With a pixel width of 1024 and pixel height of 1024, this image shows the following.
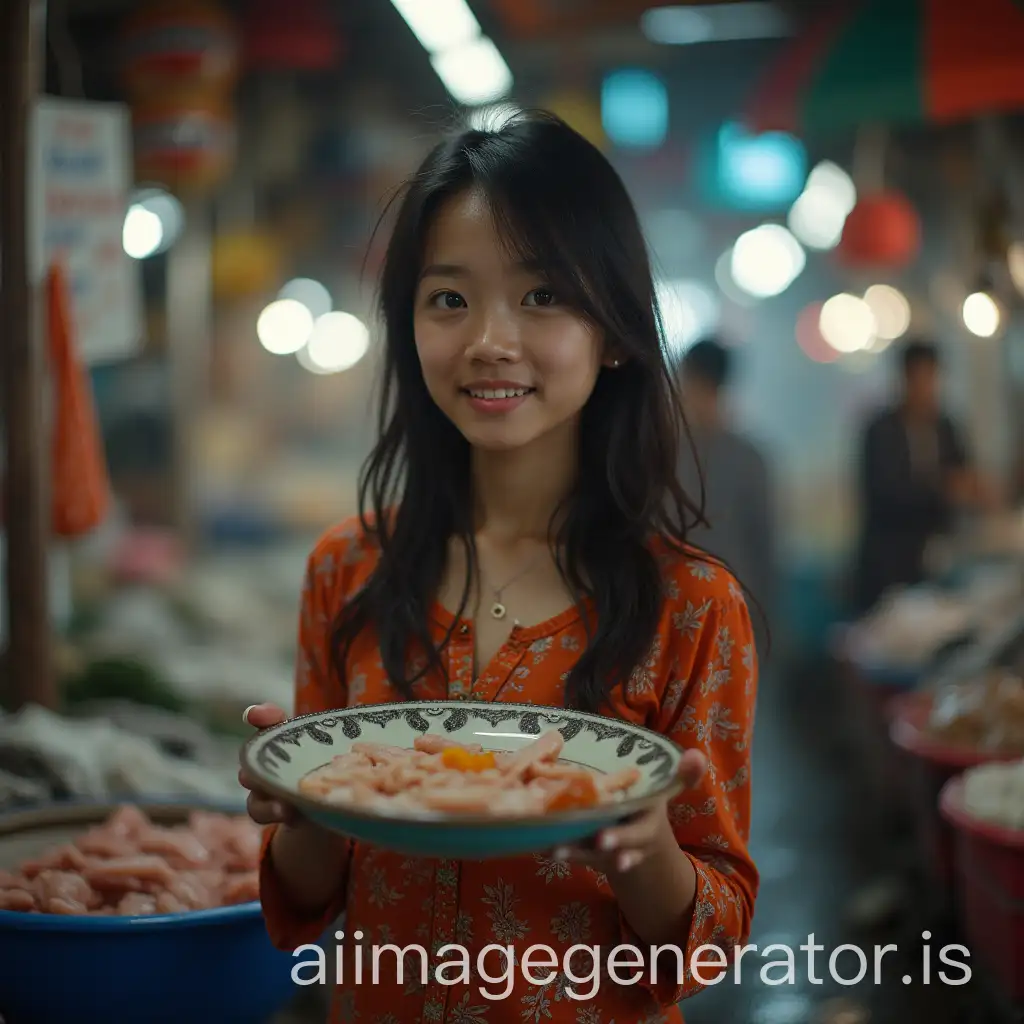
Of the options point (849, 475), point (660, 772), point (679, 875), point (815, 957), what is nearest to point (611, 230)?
point (660, 772)

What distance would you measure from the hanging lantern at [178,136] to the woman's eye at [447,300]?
5.30 metres

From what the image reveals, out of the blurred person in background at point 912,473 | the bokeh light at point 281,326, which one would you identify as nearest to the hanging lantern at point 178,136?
the bokeh light at point 281,326

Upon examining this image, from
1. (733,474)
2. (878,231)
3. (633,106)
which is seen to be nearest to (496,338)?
(733,474)

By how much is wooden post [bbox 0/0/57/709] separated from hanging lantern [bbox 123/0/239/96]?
2902mm

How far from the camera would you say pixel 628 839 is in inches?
50.5

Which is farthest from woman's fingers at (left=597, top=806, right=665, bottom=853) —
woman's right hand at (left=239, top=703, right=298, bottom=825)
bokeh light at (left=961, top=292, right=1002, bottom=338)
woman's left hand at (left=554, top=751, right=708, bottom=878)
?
bokeh light at (left=961, top=292, right=1002, bottom=338)

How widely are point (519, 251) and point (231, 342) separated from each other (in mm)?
8853

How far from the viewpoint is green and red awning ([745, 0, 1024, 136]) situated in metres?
4.99

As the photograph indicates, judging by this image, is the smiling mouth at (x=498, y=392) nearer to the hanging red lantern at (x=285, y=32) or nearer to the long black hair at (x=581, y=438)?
the long black hair at (x=581, y=438)

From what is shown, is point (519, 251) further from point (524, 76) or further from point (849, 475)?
point (849, 475)

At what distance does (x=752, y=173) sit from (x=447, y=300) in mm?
9231

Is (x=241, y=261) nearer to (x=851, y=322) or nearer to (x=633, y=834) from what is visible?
(x=851, y=322)

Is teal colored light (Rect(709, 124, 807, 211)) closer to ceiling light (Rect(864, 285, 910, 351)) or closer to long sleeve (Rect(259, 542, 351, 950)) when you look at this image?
ceiling light (Rect(864, 285, 910, 351))

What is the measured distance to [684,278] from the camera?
15.1 m
